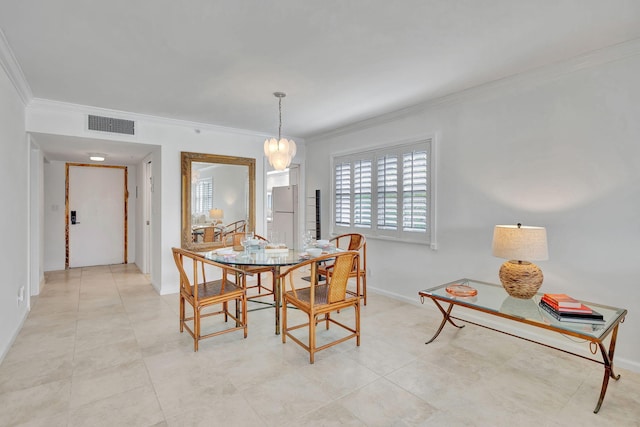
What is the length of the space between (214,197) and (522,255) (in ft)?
13.4

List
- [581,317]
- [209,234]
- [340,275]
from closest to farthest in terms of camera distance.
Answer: [581,317] → [340,275] → [209,234]

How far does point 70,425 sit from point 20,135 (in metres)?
2.99

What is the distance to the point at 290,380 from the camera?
2.30 m

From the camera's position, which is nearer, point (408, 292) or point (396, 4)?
point (396, 4)

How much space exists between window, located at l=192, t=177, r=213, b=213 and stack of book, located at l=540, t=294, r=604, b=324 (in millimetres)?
4308

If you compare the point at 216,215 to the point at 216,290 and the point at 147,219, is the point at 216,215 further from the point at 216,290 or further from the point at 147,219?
the point at 216,290

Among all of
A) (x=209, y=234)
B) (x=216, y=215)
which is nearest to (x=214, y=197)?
(x=216, y=215)

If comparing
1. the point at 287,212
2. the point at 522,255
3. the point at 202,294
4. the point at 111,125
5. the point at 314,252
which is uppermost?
the point at 111,125

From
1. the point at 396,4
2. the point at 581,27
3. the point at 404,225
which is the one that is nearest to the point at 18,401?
the point at 396,4

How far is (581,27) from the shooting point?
2186 millimetres

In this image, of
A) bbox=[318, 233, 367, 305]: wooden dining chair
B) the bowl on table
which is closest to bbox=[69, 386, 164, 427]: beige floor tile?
the bowl on table

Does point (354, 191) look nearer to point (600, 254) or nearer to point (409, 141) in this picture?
point (409, 141)

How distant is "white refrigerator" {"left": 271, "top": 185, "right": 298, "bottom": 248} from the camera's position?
5930 mm

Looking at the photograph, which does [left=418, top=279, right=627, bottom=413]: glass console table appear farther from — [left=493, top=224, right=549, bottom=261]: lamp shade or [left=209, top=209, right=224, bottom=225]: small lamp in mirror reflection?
[left=209, top=209, right=224, bottom=225]: small lamp in mirror reflection
